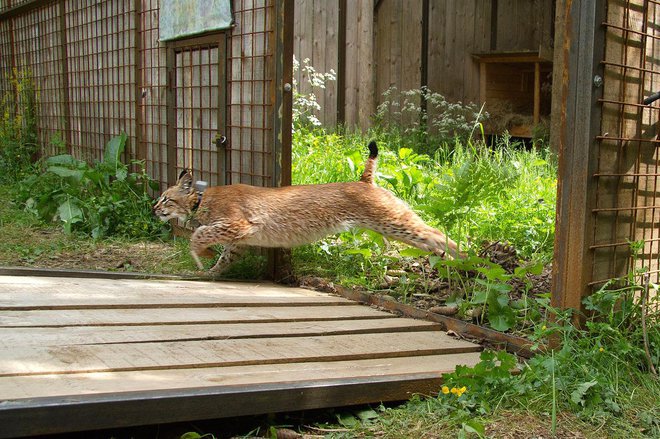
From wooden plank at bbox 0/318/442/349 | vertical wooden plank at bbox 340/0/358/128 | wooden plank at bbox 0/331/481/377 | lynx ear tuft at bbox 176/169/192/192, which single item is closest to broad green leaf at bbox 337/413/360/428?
wooden plank at bbox 0/331/481/377

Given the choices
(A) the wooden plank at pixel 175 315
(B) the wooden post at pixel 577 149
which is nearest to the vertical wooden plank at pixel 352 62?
(A) the wooden plank at pixel 175 315

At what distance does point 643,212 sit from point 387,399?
217 cm

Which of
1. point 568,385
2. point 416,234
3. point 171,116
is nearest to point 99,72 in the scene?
point 171,116

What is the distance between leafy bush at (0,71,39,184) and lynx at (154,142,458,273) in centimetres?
667

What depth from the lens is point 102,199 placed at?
28.7ft

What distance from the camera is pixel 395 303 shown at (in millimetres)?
5434

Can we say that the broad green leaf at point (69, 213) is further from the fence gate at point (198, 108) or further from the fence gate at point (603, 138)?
the fence gate at point (603, 138)

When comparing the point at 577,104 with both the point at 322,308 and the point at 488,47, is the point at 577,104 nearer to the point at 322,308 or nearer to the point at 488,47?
the point at 322,308

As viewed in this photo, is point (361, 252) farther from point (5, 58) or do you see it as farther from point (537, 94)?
point (5, 58)

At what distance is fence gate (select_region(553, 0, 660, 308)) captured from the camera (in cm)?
420

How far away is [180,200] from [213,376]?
4.04 meters

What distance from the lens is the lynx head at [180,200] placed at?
723 centimetres

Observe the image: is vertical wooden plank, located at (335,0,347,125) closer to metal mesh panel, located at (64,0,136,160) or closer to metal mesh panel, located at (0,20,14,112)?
metal mesh panel, located at (64,0,136,160)

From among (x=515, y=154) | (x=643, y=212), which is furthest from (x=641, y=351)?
(x=515, y=154)
